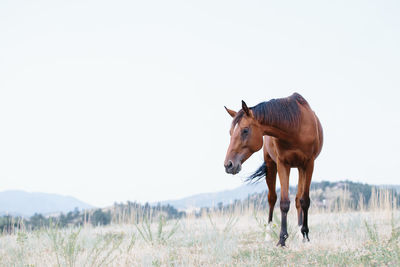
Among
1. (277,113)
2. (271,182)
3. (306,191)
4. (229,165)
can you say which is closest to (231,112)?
(277,113)

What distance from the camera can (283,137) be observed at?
5766 millimetres

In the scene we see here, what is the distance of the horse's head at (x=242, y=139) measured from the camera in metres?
5.23

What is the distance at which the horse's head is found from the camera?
206 inches

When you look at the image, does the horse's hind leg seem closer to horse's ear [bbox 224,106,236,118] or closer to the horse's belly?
the horse's belly

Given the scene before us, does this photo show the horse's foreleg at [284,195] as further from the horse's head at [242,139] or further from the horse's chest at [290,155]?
the horse's head at [242,139]

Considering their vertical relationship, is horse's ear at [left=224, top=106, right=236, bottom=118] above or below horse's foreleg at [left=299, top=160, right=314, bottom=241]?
above

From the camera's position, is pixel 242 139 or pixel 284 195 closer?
pixel 242 139

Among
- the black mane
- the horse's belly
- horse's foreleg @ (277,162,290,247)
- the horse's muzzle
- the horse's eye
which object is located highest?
the black mane

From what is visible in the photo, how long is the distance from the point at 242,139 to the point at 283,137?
0.80 meters

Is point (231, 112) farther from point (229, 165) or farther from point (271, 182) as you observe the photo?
point (271, 182)

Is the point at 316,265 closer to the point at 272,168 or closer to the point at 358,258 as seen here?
the point at 358,258

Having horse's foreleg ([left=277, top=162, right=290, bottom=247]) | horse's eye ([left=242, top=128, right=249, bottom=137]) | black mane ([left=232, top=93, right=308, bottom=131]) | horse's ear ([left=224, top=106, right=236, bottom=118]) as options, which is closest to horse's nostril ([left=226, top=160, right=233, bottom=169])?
horse's eye ([left=242, top=128, right=249, bottom=137])

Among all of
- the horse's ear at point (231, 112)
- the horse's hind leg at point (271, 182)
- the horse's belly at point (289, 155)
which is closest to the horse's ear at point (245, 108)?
the horse's ear at point (231, 112)

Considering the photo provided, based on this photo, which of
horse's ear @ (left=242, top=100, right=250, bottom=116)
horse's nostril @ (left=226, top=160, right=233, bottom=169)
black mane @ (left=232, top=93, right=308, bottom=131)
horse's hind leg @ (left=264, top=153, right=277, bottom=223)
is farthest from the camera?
horse's hind leg @ (left=264, top=153, right=277, bottom=223)
